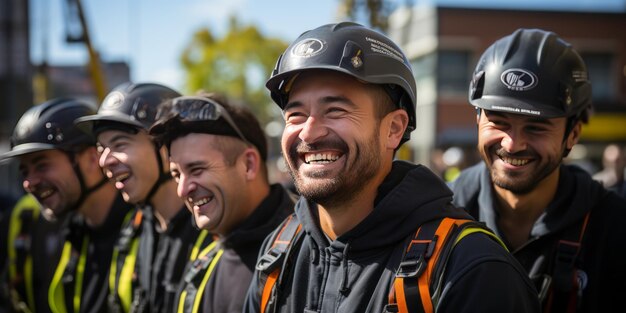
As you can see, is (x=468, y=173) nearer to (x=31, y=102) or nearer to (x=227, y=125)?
(x=227, y=125)

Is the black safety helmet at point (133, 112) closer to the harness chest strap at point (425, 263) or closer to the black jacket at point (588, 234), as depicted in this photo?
the black jacket at point (588, 234)

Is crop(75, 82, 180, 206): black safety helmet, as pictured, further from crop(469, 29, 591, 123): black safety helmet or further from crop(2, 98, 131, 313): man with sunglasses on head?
crop(469, 29, 591, 123): black safety helmet

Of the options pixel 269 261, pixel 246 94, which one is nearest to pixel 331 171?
pixel 269 261

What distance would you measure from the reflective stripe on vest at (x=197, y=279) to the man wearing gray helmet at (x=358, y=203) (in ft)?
2.46

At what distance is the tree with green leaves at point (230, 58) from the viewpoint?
4238cm

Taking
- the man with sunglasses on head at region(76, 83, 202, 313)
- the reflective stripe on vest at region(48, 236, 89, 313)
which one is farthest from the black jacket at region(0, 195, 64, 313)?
the man with sunglasses on head at region(76, 83, 202, 313)

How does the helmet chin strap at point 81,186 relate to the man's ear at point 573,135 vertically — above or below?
below

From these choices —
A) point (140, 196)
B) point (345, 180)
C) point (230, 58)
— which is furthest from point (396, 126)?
point (230, 58)

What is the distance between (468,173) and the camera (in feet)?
12.9

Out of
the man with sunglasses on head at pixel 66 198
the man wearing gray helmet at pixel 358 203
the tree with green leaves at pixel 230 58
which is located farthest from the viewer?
the tree with green leaves at pixel 230 58

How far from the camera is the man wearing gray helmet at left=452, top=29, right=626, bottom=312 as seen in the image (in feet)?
10.4

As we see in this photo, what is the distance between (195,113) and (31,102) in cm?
1747

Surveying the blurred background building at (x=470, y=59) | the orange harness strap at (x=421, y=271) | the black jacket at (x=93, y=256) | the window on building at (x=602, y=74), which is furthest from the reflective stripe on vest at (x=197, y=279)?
A: the window on building at (x=602, y=74)

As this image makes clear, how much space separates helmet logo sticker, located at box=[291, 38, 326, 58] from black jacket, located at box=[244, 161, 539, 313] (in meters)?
0.64
